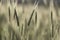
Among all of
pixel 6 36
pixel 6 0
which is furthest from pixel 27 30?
pixel 6 0

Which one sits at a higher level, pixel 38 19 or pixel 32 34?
Answer: pixel 38 19

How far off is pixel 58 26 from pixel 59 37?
3.1 inches

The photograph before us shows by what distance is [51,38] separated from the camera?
120 centimetres

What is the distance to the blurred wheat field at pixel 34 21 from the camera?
1.20 meters

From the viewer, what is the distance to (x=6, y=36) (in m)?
1.25

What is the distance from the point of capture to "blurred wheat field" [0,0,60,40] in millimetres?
1201

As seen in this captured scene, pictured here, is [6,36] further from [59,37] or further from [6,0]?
[59,37]

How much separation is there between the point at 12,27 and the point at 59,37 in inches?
13.5

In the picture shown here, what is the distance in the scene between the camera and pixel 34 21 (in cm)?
121

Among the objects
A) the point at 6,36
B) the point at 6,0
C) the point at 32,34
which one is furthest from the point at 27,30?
the point at 6,0

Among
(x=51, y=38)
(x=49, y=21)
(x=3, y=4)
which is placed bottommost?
(x=51, y=38)

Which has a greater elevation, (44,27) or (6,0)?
(6,0)

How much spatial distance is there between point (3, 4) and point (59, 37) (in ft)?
1.53

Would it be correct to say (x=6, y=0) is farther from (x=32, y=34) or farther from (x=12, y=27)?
(x=32, y=34)
